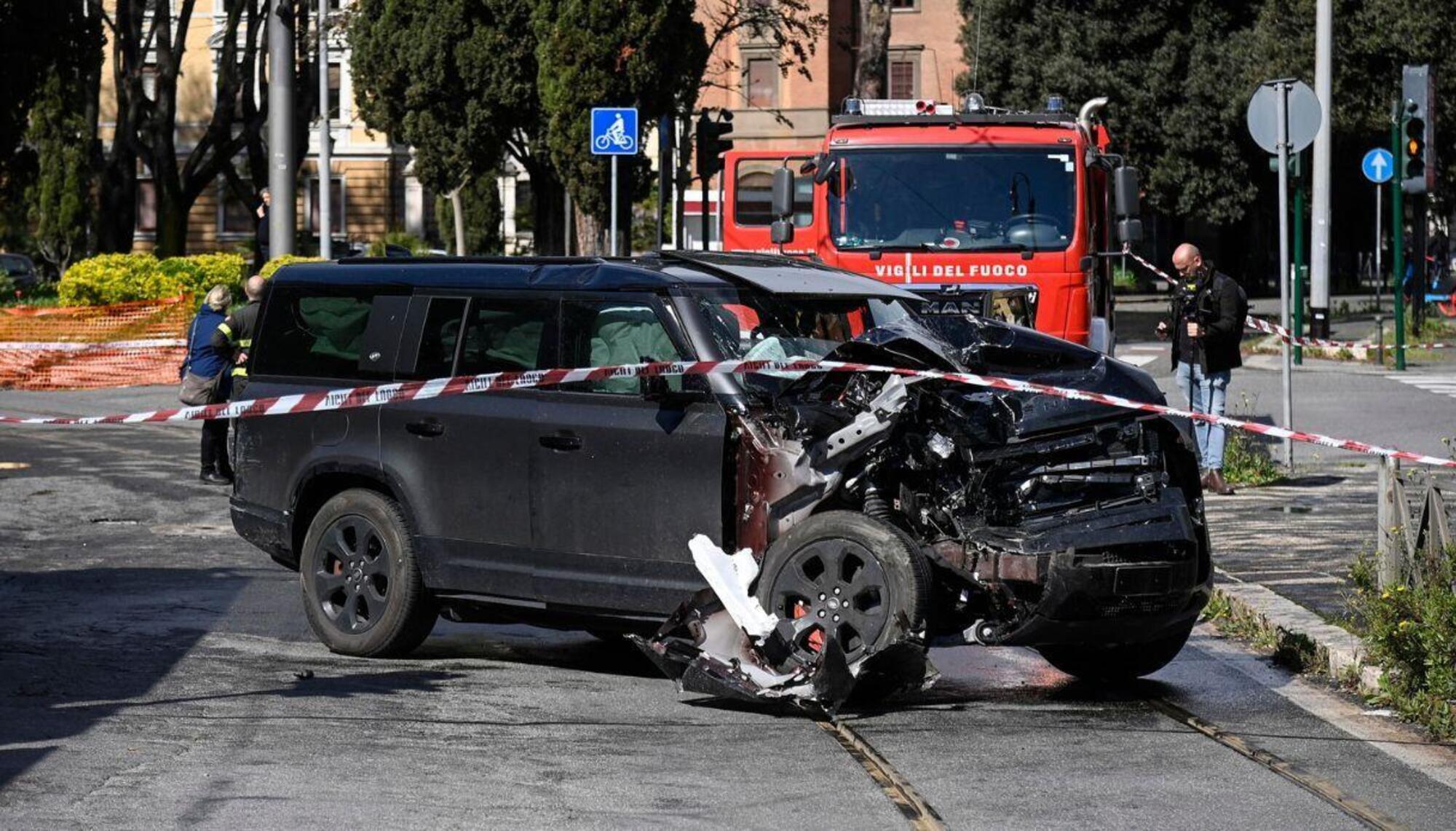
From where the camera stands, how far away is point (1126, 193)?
1775 cm

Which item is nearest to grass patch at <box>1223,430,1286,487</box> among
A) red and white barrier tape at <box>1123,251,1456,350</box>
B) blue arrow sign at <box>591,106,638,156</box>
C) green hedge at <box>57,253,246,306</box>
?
red and white barrier tape at <box>1123,251,1456,350</box>

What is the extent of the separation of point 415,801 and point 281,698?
1.91 m

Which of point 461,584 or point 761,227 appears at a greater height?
point 761,227

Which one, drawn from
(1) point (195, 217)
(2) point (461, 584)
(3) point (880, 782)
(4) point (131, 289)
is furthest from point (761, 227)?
(1) point (195, 217)

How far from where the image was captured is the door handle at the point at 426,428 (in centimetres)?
910

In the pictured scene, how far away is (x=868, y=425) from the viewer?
795cm

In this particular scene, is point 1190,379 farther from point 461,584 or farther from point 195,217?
point 195,217

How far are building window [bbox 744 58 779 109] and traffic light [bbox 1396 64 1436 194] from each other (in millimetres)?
44988

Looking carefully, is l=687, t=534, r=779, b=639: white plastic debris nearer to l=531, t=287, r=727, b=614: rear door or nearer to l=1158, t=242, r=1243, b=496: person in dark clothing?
l=531, t=287, r=727, b=614: rear door

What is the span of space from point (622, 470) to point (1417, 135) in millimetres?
20113

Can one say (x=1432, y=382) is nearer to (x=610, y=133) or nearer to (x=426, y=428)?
(x=610, y=133)

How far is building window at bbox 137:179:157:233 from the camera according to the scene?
76188mm

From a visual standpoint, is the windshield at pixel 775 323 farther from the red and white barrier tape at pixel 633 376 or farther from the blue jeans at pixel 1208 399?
the blue jeans at pixel 1208 399

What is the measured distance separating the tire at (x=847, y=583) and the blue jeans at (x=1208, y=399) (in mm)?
7482
